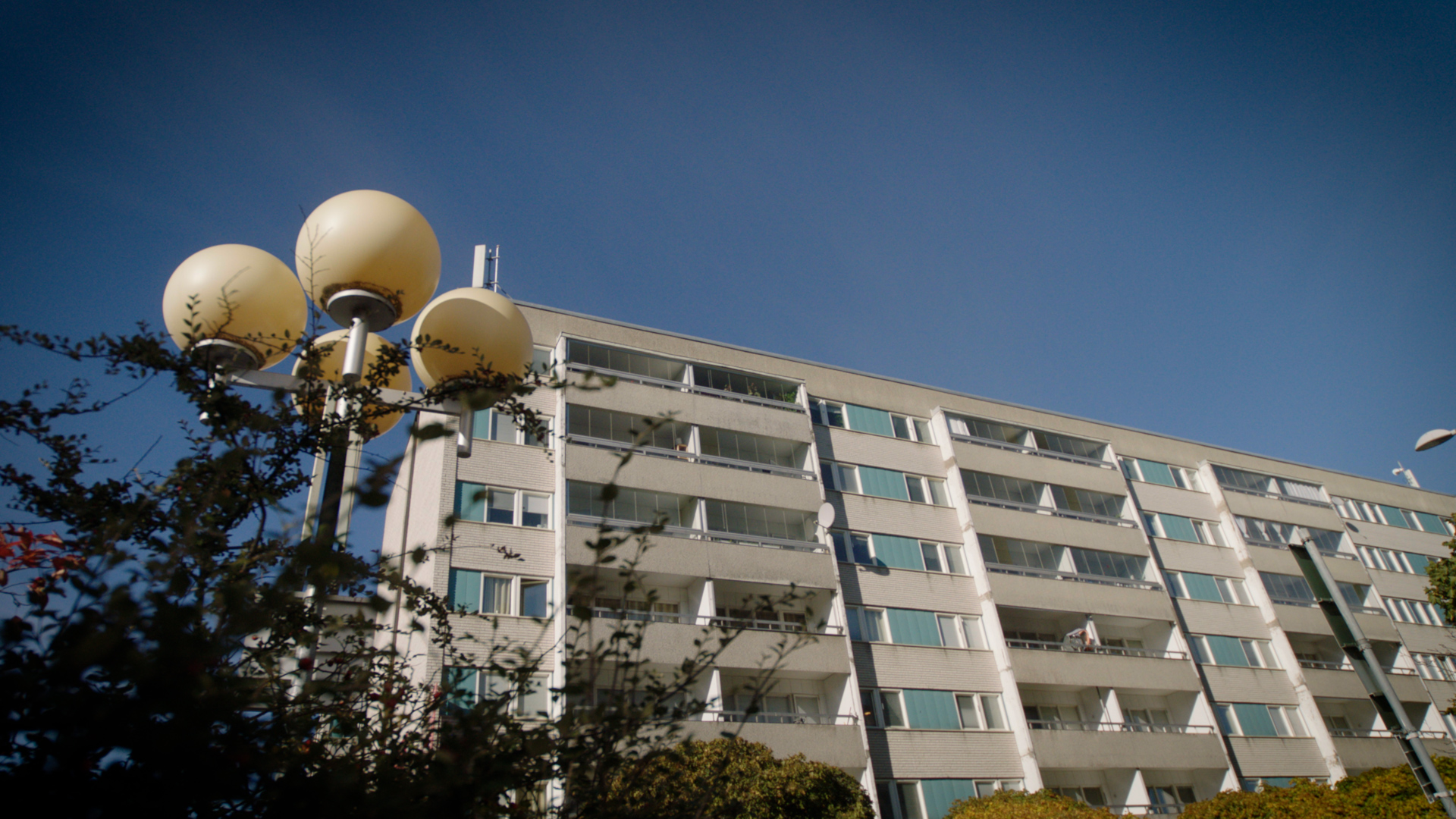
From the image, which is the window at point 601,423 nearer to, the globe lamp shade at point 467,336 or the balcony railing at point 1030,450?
the balcony railing at point 1030,450

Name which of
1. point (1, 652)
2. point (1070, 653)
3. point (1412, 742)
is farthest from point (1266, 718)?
point (1, 652)

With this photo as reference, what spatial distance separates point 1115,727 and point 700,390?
1809 centimetres

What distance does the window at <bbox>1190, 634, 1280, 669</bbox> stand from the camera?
107 feet

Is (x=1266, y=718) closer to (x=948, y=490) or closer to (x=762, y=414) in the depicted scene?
(x=948, y=490)

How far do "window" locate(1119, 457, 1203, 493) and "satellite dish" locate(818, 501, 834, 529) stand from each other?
17370mm

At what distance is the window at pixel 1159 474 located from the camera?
37719 millimetres

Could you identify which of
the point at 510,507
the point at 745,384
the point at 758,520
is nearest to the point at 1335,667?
the point at 758,520

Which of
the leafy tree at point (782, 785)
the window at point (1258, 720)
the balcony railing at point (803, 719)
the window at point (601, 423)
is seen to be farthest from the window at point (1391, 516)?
the window at point (601, 423)

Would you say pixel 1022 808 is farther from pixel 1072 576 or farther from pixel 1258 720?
pixel 1258 720

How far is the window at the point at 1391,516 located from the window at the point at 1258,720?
52.2 ft

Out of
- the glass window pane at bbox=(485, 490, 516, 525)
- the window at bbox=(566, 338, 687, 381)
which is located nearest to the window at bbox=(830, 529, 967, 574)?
the window at bbox=(566, 338, 687, 381)

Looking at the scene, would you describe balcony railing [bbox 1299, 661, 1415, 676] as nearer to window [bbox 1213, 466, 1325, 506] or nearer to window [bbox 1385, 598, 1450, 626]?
window [bbox 1385, 598, 1450, 626]

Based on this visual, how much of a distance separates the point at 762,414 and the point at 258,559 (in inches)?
959

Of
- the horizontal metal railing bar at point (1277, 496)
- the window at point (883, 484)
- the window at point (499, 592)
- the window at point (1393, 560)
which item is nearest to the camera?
the window at point (499, 592)
